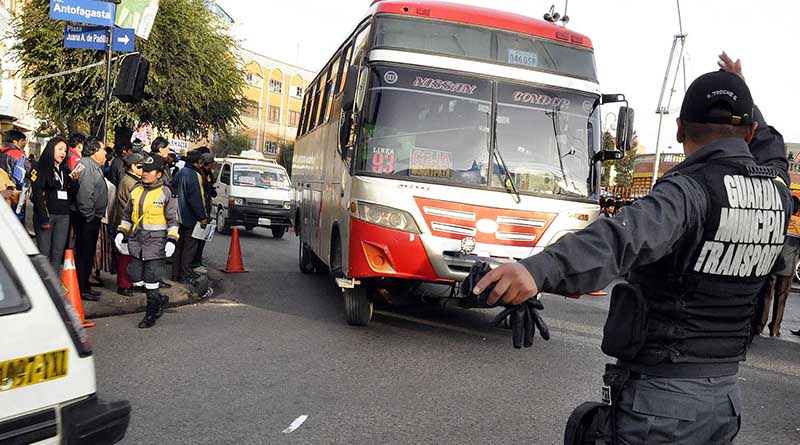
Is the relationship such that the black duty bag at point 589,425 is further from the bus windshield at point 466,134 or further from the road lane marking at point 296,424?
the bus windshield at point 466,134

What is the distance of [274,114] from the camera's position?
230ft

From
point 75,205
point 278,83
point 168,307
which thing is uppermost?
point 278,83

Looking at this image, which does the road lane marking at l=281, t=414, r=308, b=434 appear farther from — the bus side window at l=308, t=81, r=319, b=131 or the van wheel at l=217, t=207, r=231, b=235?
the van wheel at l=217, t=207, r=231, b=235

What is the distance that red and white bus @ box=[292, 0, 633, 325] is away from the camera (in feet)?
22.0

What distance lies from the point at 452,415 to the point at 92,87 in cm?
1896

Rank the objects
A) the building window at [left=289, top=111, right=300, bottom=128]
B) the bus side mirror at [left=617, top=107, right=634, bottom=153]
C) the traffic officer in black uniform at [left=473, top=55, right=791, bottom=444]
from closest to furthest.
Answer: the traffic officer in black uniform at [left=473, top=55, right=791, bottom=444], the bus side mirror at [left=617, top=107, right=634, bottom=153], the building window at [left=289, top=111, right=300, bottom=128]

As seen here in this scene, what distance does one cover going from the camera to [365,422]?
4.58 metres

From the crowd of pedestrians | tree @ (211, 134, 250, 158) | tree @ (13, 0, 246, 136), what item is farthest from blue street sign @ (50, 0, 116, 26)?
tree @ (211, 134, 250, 158)

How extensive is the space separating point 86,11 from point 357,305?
554 cm

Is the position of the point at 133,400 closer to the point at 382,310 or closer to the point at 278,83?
the point at 382,310

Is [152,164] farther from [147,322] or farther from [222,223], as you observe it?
[222,223]

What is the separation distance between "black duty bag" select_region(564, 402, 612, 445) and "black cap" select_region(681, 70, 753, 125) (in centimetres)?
103

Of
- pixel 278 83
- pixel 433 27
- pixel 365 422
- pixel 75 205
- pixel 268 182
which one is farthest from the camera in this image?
pixel 278 83

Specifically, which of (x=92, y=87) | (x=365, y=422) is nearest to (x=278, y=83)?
(x=92, y=87)
